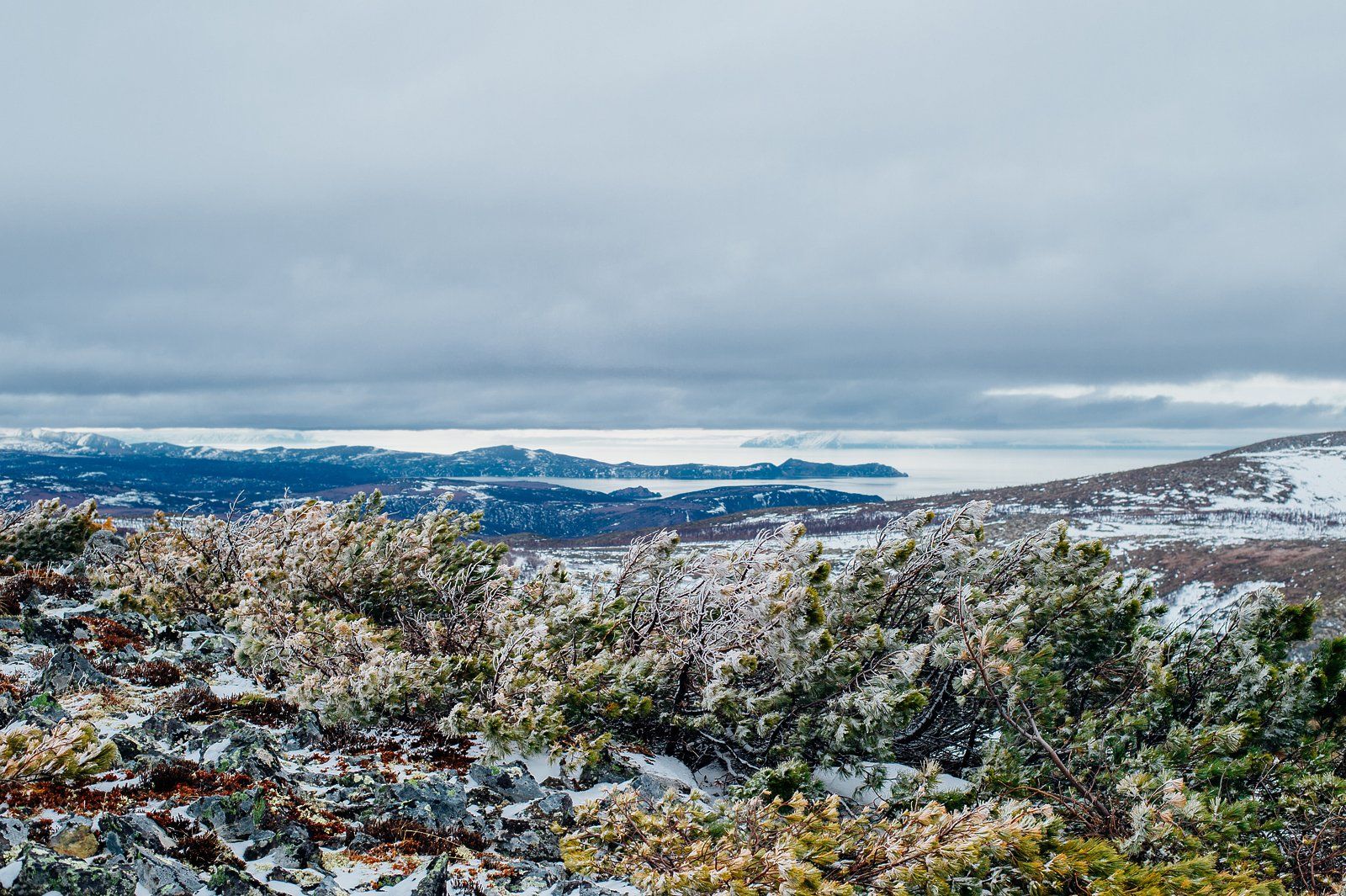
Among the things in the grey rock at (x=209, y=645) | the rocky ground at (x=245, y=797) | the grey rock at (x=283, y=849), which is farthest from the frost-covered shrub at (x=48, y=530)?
the grey rock at (x=283, y=849)

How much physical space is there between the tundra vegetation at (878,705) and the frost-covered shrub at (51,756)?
20mm

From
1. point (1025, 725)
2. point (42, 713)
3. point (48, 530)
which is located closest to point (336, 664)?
point (42, 713)

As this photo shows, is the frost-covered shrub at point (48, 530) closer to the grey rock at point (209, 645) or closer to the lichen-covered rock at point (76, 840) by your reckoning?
the grey rock at point (209, 645)

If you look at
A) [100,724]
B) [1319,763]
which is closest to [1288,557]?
[1319,763]

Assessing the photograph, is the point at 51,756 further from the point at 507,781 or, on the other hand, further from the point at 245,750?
the point at 507,781

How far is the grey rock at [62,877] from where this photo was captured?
10.6 ft

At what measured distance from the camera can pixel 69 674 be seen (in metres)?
6.75

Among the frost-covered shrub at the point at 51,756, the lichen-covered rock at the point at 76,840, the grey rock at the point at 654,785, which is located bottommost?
the grey rock at the point at 654,785

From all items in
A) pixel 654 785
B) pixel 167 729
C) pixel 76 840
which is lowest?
pixel 654 785

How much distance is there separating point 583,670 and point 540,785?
3.90ft

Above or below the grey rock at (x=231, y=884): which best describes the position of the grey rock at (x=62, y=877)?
above

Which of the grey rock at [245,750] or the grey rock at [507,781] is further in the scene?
the grey rock at [507,781]

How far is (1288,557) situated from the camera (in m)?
116

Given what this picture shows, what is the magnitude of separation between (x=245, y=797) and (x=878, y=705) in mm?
4646
